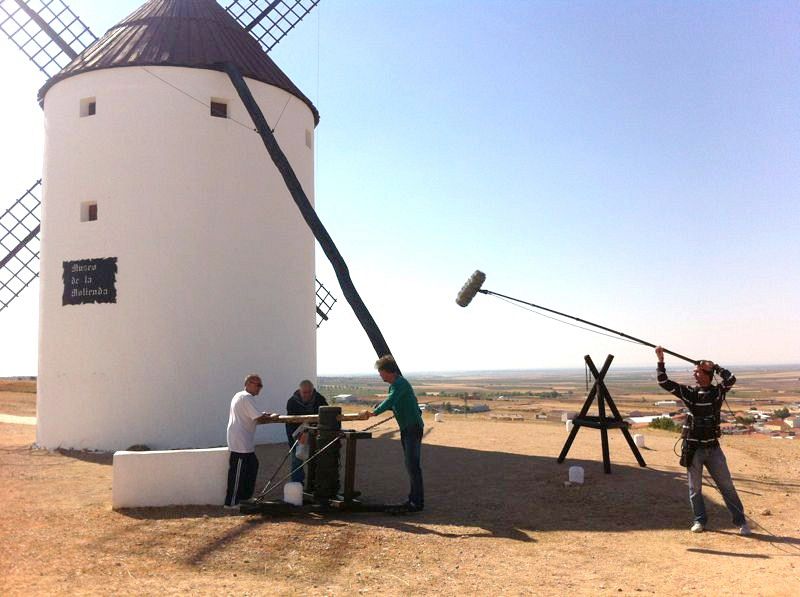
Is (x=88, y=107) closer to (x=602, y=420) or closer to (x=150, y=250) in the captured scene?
(x=150, y=250)

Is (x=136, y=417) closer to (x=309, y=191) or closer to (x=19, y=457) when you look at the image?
(x=19, y=457)

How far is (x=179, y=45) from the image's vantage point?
14.2 metres

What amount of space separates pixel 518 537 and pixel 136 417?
28.5 feet

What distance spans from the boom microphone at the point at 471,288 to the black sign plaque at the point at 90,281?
707 centimetres

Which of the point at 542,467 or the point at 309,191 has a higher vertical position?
the point at 309,191

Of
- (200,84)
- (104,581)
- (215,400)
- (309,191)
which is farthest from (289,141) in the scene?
(104,581)

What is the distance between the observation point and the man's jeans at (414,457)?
7.93m

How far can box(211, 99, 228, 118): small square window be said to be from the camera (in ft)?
46.3

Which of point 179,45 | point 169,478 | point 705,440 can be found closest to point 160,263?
point 179,45

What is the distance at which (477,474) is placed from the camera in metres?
10.6

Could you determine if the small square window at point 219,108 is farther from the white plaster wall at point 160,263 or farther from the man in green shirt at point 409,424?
the man in green shirt at point 409,424

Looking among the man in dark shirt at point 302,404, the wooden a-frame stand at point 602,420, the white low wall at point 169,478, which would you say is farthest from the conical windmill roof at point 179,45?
the wooden a-frame stand at point 602,420

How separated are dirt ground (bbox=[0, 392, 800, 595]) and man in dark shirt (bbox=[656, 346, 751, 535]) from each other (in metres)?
0.32

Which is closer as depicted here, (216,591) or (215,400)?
(216,591)
